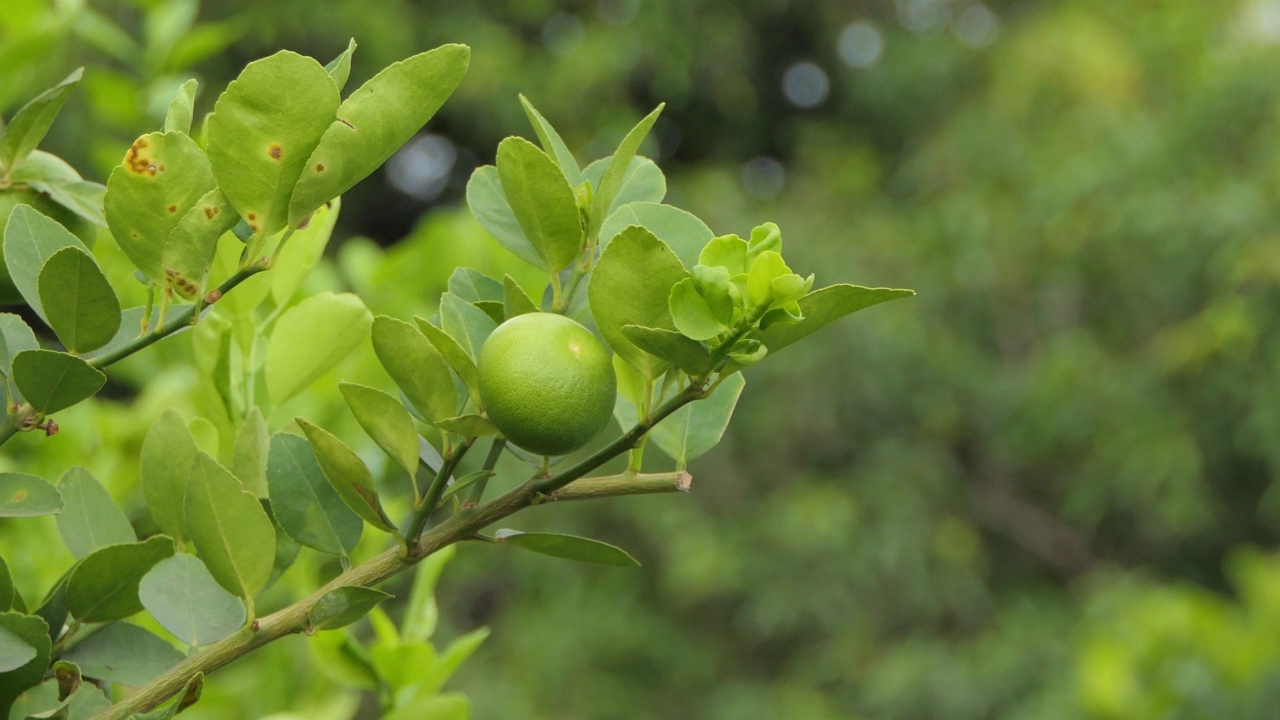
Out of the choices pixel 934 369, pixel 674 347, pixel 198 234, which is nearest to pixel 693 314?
pixel 674 347

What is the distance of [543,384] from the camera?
261mm

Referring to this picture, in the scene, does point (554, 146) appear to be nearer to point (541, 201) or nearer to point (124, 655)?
point (541, 201)

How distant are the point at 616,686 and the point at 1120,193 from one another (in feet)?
6.65

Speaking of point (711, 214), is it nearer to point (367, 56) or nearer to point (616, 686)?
point (367, 56)

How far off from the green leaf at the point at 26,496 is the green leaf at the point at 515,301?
113mm

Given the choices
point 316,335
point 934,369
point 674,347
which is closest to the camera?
point 674,347

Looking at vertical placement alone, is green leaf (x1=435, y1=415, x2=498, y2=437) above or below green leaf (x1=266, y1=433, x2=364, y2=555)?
above

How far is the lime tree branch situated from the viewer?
0.27 metres

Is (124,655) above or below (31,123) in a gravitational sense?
below

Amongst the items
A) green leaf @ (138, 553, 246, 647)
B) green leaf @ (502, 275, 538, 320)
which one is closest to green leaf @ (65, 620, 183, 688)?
green leaf @ (138, 553, 246, 647)

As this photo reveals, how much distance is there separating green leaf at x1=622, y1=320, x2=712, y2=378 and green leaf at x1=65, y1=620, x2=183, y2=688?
140 mm

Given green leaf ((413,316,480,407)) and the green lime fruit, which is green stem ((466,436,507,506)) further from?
the green lime fruit

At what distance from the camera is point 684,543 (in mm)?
3359

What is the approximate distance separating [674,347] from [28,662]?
6.7 inches
